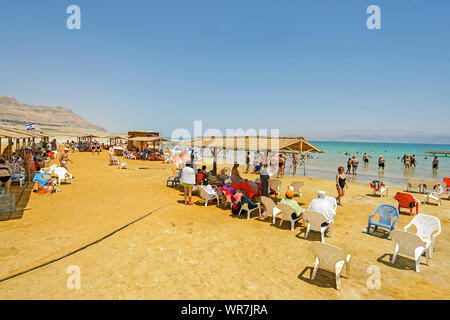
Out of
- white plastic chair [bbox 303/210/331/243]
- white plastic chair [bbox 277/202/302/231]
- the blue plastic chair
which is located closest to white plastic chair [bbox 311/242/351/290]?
white plastic chair [bbox 303/210/331/243]

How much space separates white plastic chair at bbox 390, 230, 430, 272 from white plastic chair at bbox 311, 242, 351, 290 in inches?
61.0

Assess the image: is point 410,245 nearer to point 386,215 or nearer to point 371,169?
point 386,215

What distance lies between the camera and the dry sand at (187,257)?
11.0ft

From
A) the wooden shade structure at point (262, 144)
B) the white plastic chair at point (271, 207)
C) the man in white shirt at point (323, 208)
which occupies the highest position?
the wooden shade structure at point (262, 144)

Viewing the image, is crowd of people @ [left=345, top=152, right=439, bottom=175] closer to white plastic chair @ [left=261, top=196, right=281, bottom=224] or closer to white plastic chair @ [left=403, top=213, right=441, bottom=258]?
white plastic chair @ [left=403, top=213, right=441, bottom=258]

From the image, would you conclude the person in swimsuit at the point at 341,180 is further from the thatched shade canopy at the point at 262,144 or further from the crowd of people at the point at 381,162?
the crowd of people at the point at 381,162

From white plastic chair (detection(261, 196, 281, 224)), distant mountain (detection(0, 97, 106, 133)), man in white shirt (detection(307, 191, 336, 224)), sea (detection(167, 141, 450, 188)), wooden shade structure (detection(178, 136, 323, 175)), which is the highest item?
distant mountain (detection(0, 97, 106, 133))

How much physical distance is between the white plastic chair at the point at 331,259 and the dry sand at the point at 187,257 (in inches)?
10.3

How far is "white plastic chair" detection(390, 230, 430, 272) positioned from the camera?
416 cm

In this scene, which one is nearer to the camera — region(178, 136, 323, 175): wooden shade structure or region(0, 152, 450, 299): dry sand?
region(0, 152, 450, 299): dry sand

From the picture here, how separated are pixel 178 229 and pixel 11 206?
522 cm

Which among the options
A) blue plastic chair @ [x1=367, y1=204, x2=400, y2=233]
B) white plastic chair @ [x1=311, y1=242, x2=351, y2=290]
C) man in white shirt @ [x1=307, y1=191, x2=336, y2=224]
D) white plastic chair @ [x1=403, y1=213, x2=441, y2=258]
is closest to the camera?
white plastic chair @ [x1=311, y1=242, x2=351, y2=290]

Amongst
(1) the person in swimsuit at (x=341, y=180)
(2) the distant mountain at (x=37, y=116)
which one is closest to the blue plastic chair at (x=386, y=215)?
(1) the person in swimsuit at (x=341, y=180)

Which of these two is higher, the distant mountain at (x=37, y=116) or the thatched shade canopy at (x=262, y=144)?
the distant mountain at (x=37, y=116)
